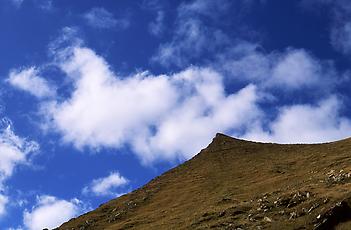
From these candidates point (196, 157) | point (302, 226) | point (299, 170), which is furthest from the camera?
point (196, 157)

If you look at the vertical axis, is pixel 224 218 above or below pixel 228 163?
below

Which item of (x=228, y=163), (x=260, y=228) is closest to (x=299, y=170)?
(x=228, y=163)

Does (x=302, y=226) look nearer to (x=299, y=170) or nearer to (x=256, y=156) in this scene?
(x=299, y=170)

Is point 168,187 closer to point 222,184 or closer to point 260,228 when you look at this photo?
point 222,184

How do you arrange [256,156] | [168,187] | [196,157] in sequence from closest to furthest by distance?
1. [168,187]
2. [256,156]
3. [196,157]

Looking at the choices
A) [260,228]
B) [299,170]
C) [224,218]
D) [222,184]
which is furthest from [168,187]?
[260,228]

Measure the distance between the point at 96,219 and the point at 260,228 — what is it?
31723 millimetres

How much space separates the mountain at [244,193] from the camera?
52938mm

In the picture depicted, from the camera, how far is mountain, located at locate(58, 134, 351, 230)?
5294 centimetres

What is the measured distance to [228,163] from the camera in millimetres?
89062

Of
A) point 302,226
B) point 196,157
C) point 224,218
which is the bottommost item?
point 302,226

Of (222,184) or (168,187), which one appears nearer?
(222,184)

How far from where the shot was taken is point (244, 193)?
67.5m

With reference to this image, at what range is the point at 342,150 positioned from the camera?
78812 millimetres
